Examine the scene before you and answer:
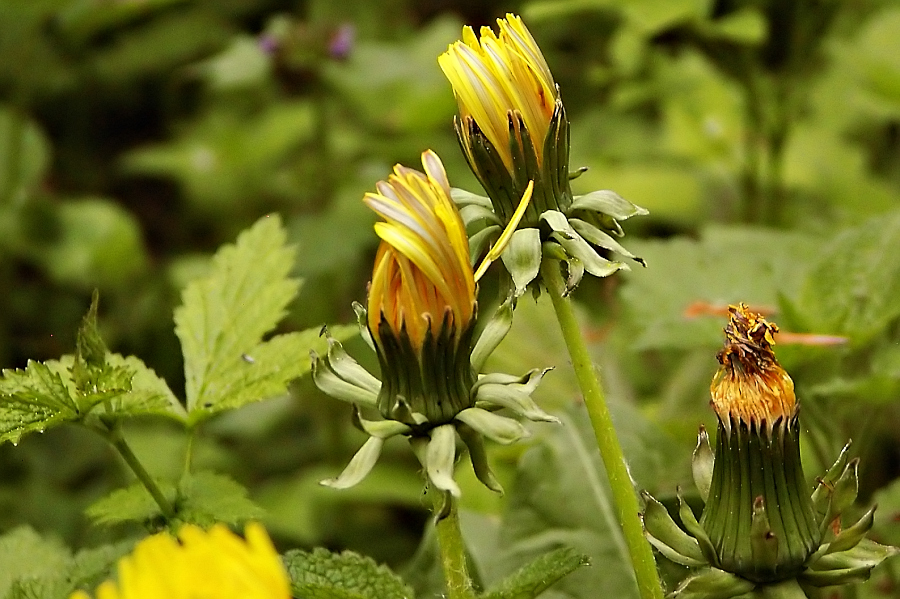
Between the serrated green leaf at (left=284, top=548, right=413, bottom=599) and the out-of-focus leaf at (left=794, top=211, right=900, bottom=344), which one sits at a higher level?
the out-of-focus leaf at (left=794, top=211, right=900, bottom=344)

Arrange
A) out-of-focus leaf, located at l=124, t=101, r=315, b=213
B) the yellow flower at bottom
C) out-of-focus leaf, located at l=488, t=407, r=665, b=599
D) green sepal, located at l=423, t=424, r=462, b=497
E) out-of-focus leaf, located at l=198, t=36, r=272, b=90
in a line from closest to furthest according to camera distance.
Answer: the yellow flower at bottom, green sepal, located at l=423, t=424, r=462, b=497, out-of-focus leaf, located at l=488, t=407, r=665, b=599, out-of-focus leaf, located at l=198, t=36, r=272, b=90, out-of-focus leaf, located at l=124, t=101, r=315, b=213

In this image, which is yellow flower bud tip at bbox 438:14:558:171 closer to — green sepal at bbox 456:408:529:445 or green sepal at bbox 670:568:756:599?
green sepal at bbox 456:408:529:445

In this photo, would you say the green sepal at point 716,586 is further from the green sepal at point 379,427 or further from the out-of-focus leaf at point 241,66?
the out-of-focus leaf at point 241,66

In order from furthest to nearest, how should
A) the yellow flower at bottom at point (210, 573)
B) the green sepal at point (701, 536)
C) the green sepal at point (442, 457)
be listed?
the green sepal at point (701, 536) → the green sepal at point (442, 457) → the yellow flower at bottom at point (210, 573)

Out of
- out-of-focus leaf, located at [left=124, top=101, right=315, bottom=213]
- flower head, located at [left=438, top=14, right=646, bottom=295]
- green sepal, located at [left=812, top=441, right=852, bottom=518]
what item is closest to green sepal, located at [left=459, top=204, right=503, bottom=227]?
flower head, located at [left=438, top=14, right=646, bottom=295]

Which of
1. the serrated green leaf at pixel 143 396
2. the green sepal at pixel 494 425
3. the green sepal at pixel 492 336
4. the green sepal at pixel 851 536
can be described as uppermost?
the green sepal at pixel 492 336

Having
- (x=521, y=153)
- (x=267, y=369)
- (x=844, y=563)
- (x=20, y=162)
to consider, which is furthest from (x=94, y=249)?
(x=844, y=563)

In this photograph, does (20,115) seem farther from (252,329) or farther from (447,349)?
(447,349)

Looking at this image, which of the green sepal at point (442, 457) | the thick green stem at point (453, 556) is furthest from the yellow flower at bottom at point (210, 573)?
the thick green stem at point (453, 556)
